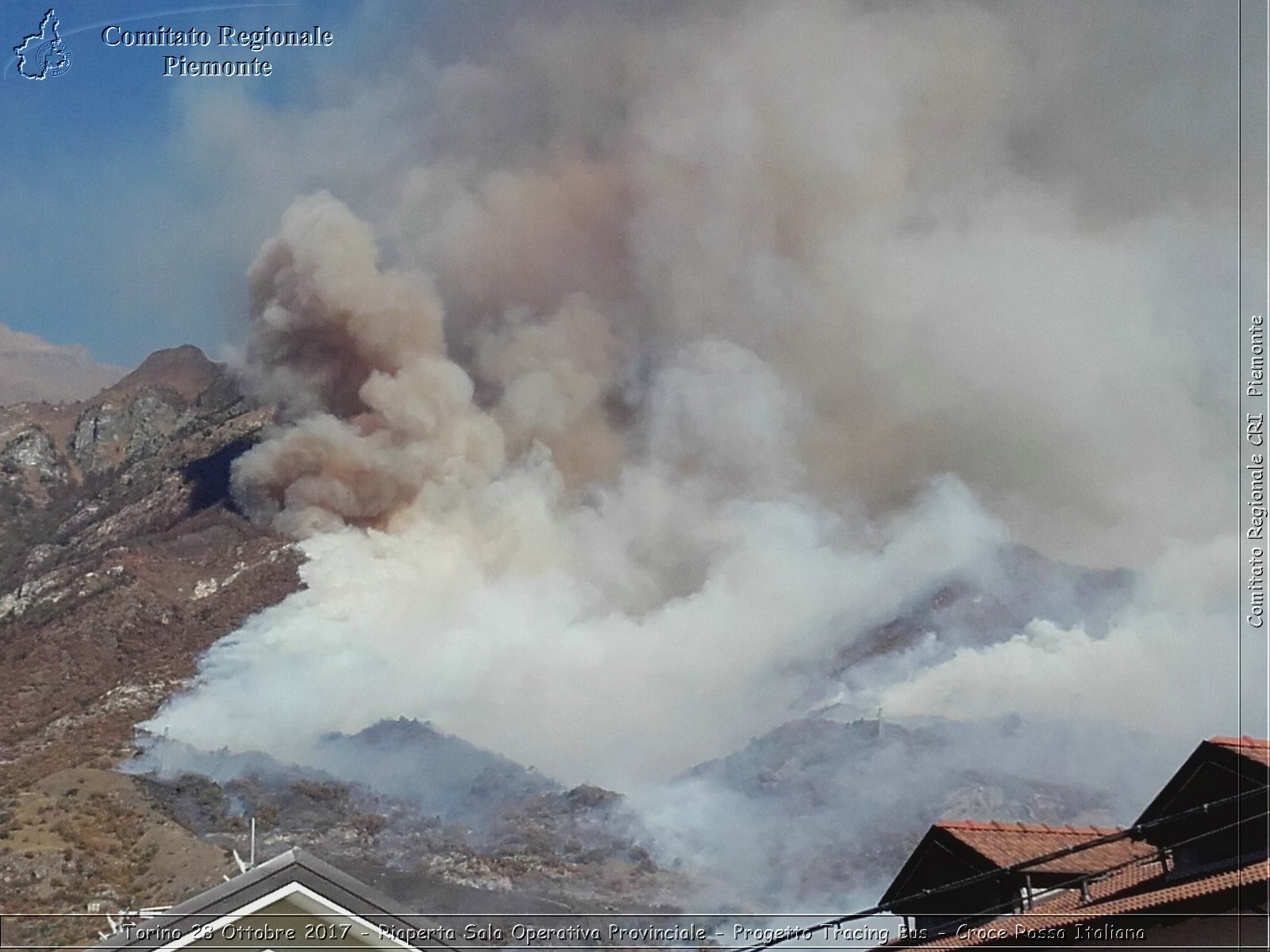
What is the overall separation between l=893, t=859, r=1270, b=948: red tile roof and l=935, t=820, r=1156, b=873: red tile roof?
420 millimetres

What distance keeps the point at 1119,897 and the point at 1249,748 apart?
55.8 inches

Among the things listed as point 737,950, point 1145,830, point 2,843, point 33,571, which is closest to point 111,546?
point 33,571

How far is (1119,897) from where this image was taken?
9.41 m

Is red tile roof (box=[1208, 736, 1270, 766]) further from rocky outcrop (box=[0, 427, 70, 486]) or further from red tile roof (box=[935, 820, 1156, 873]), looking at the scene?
rocky outcrop (box=[0, 427, 70, 486])

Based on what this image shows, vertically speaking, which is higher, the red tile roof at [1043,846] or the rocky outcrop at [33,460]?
the rocky outcrop at [33,460]

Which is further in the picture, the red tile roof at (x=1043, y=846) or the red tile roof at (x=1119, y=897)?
the red tile roof at (x=1043, y=846)

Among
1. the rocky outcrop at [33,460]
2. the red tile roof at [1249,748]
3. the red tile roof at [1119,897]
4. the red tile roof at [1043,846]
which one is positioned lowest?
the red tile roof at [1119,897]

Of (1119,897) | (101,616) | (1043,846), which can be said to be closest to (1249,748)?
(1119,897)

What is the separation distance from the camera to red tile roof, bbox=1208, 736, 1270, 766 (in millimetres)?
9336

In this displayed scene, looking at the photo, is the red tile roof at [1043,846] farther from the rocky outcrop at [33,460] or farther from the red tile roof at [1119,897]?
the rocky outcrop at [33,460]

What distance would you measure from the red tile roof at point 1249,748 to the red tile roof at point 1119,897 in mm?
1034

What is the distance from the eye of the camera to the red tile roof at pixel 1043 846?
431 inches

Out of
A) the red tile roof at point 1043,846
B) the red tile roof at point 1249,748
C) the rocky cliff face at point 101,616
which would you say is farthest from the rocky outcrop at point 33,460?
the red tile roof at point 1249,748

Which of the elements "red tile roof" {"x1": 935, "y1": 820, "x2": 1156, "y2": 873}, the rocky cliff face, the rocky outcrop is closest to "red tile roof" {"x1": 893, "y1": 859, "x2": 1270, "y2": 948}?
"red tile roof" {"x1": 935, "y1": 820, "x2": 1156, "y2": 873}
